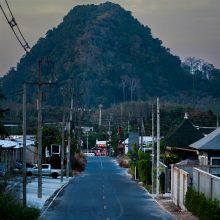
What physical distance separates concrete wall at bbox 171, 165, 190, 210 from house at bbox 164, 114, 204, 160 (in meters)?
20.6

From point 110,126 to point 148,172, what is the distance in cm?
11030

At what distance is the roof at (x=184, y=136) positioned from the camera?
72.4 meters

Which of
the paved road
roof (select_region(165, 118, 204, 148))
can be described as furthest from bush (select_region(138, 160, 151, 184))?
roof (select_region(165, 118, 204, 148))

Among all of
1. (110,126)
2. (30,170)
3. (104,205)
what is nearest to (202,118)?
(30,170)

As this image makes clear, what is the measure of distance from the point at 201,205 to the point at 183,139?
4113 centimetres

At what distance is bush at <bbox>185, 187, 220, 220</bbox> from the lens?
96.9ft

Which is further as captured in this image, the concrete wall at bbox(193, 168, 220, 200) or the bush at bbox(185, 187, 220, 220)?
the concrete wall at bbox(193, 168, 220, 200)

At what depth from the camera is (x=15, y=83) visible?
173 m

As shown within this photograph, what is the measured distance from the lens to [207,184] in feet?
111

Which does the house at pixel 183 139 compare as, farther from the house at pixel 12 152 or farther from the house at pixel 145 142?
the house at pixel 12 152

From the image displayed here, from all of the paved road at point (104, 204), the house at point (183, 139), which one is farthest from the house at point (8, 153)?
the house at point (183, 139)

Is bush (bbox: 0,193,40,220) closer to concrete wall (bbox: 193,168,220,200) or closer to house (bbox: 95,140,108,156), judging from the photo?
concrete wall (bbox: 193,168,220,200)

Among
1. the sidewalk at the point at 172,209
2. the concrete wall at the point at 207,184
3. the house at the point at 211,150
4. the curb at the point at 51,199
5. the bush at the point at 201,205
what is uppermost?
the house at the point at 211,150

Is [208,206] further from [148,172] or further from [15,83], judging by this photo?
[15,83]
